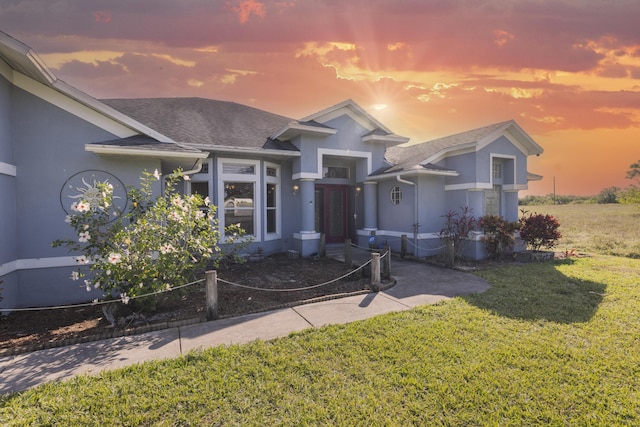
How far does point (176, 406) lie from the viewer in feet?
10.0

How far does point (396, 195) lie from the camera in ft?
40.7

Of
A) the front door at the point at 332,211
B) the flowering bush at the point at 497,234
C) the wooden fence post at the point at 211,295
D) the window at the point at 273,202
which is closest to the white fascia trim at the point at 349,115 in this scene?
the window at the point at 273,202

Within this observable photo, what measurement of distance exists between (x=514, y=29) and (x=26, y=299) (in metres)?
15.0

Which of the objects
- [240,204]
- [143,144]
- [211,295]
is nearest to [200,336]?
[211,295]

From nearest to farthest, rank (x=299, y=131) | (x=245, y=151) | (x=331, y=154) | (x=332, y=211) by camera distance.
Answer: (x=245, y=151), (x=299, y=131), (x=331, y=154), (x=332, y=211)

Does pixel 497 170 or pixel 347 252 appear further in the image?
pixel 497 170

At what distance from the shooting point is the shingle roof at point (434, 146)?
443 inches

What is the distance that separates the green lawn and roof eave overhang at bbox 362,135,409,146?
8393 mm

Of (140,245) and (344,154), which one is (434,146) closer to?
(344,154)

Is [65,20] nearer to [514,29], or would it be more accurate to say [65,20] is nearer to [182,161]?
[182,161]

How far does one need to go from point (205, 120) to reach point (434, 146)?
980cm

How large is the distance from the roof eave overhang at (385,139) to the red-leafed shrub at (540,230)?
581 centimetres

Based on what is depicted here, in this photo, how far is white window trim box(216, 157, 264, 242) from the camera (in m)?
10.2

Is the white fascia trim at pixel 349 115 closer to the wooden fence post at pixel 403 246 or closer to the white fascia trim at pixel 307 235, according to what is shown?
the white fascia trim at pixel 307 235
